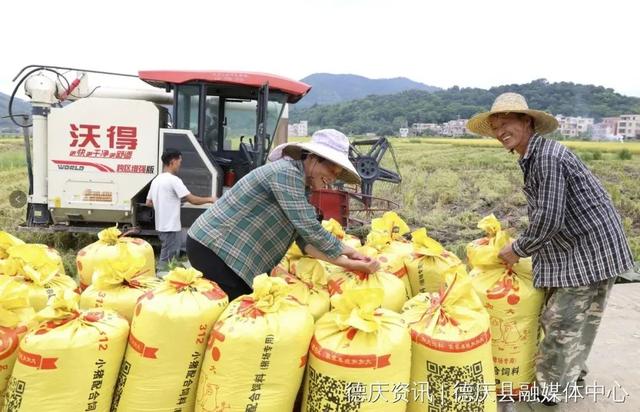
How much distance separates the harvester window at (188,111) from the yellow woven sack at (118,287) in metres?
3.43

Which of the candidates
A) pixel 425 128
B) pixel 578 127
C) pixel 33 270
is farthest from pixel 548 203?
pixel 425 128

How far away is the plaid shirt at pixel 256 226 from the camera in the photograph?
2.29 meters

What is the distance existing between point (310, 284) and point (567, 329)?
51.1 inches

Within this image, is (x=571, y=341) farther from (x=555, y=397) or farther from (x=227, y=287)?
(x=227, y=287)

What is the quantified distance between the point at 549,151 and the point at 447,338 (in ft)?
3.34

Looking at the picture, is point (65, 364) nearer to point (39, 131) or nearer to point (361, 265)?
point (361, 265)

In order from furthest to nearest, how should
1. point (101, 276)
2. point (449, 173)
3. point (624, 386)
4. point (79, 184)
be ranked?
point (449, 173) → point (79, 184) → point (624, 386) → point (101, 276)

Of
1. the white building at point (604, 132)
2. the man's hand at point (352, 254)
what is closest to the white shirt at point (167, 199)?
the man's hand at point (352, 254)

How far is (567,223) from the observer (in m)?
2.54

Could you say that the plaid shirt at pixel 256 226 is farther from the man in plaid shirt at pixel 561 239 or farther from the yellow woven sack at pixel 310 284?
the man in plaid shirt at pixel 561 239

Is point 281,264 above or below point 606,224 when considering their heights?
below

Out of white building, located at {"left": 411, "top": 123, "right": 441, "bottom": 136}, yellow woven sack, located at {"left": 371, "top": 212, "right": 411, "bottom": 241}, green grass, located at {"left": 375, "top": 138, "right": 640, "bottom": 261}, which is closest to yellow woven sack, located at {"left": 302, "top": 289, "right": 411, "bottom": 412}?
yellow woven sack, located at {"left": 371, "top": 212, "right": 411, "bottom": 241}

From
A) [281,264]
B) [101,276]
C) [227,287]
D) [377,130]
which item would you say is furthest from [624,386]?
[377,130]

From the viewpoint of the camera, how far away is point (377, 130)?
42562 millimetres
